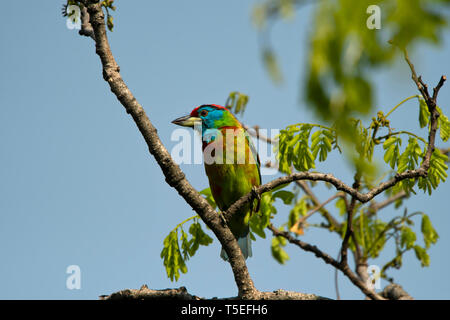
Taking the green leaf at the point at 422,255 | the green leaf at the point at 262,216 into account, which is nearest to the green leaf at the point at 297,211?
the green leaf at the point at 262,216

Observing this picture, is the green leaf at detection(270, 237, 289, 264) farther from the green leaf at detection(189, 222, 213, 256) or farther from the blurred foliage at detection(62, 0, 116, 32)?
the blurred foliage at detection(62, 0, 116, 32)

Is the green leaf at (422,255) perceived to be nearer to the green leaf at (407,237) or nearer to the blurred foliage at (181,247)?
the green leaf at (407,237)

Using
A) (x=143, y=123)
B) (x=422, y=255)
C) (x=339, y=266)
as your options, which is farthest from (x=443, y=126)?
(x=143, y=123)

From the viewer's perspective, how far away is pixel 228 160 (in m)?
4.67

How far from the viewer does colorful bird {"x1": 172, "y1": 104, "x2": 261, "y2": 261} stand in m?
4.61

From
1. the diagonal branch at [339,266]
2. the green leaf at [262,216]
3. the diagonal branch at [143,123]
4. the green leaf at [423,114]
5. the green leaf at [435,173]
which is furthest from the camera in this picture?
the diagonal branch at [339,266]

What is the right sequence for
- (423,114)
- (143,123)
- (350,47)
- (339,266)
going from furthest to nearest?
(339,266) < (423,114) < (143,123) < (350,47)

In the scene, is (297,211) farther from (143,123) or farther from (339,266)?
(143,123)

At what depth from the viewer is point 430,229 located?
523 cm

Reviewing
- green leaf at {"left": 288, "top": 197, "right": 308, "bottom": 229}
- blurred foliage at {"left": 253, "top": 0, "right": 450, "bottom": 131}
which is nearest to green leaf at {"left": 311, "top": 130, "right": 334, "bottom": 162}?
green leaf at {"left": 288, "top": 197, "right": 308, "bottom": 229}

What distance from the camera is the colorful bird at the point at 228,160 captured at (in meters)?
4.61
